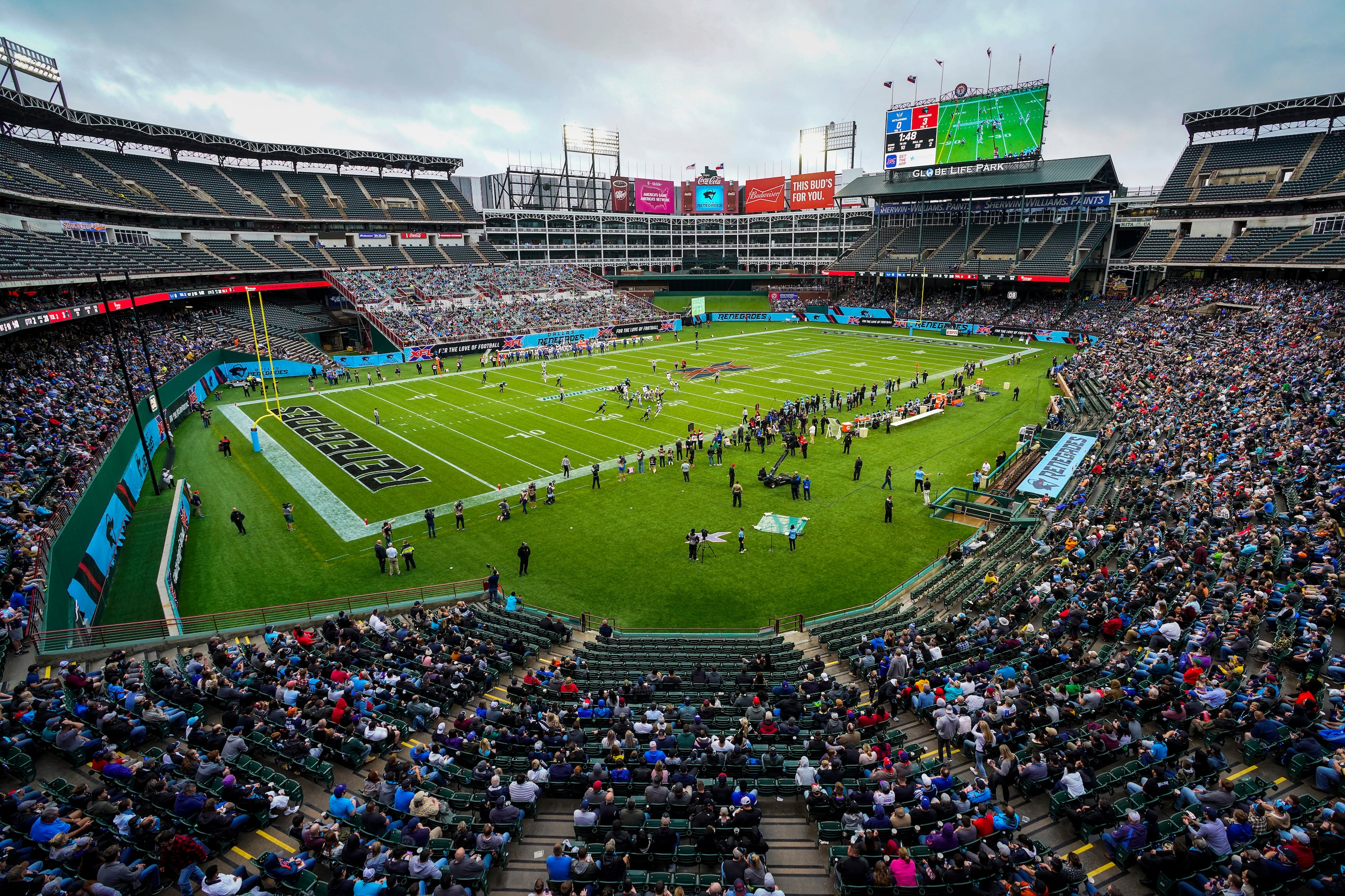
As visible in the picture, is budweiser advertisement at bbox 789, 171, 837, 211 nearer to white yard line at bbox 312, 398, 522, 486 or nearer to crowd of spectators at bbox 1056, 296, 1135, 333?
crowd of spectators at bbox 1056, 296, 1135, 333

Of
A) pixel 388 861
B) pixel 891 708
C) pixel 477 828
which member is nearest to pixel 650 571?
pixel 891 708

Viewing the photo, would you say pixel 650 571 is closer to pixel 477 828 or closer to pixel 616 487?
pixel 616 487

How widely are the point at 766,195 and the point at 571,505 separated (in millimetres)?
86443

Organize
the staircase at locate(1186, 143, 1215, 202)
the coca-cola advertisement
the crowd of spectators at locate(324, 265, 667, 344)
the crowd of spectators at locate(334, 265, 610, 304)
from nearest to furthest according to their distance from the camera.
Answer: the staircase at locate(1186, 143, 1215, 202), the crowd of spectators at locate(324, 265, 667, 344), the crowd of spectators at locate(334, 265, 610, 304), the coca-cola advertisement

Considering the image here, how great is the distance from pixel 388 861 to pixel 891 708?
8.36 meters

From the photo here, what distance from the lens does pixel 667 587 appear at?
19547 millimetres

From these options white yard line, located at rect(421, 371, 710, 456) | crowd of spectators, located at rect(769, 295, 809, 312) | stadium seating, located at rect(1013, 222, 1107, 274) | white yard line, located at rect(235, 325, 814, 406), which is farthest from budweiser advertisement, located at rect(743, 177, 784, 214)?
white yard line, located at rect(421, 371, 710, 456)

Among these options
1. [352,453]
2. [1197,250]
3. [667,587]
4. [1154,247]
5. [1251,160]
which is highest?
[1251,160]

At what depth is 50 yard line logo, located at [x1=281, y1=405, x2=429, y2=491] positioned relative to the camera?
28.4 meters

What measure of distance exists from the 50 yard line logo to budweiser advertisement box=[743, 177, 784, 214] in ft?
254

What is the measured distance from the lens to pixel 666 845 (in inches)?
336

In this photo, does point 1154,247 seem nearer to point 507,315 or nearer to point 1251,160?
point 1251,160

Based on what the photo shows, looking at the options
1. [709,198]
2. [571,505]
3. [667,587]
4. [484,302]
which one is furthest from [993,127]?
[667,587]

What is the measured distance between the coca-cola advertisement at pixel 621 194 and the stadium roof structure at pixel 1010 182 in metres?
33.1
